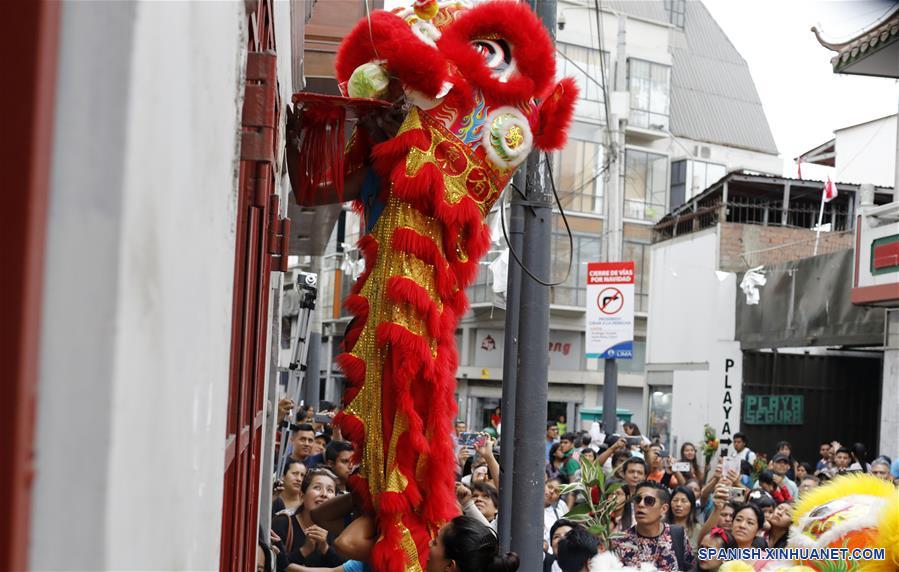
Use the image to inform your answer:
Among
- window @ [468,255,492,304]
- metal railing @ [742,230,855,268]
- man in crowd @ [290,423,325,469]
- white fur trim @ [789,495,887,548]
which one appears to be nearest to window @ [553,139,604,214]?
window @ [468,255,492,304]

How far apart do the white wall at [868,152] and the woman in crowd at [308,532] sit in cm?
2294

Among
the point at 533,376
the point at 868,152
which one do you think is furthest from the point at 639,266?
the point at 533,376

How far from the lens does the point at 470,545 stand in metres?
3.37

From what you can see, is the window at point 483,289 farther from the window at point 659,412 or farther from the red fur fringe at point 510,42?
the red fur fringe at point 510,42

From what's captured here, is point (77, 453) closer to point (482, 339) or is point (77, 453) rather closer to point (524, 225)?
point (524, 225)

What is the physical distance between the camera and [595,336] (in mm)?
14664

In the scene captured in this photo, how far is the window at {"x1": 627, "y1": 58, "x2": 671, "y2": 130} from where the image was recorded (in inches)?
1379

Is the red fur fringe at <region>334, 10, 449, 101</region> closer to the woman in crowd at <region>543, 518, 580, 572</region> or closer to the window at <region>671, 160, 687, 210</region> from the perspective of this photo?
the woman in crowd at <region>543, 518, 580, 572</region>

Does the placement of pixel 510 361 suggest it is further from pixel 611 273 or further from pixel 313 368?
pixel 313 368

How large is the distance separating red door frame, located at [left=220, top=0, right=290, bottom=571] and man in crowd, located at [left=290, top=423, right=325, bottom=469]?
482cm

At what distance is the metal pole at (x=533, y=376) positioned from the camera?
489cm

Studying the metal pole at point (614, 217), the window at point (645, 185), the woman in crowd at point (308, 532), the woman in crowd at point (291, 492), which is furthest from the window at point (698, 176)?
the woman in crowd at point (308, 532)

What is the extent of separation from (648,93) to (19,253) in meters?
36.0

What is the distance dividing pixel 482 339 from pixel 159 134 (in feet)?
110
